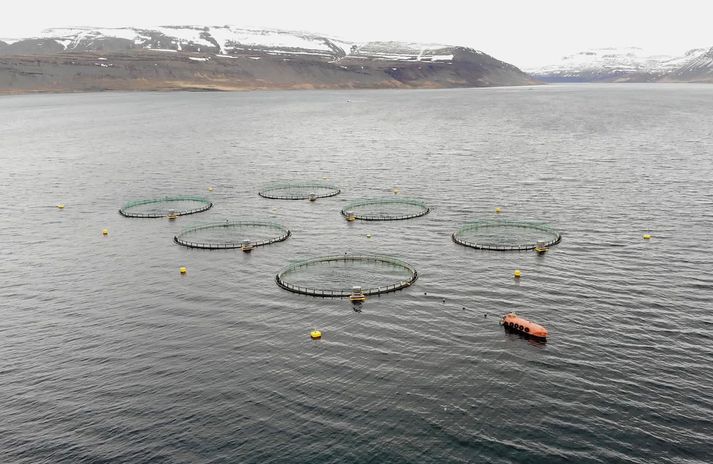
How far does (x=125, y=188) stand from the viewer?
196m

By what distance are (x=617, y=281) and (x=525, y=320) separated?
29.3 metres

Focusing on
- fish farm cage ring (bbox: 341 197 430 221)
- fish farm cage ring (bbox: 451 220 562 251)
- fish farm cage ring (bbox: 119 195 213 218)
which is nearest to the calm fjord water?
fish farm cage ring (bbox: 451 220 562 251)

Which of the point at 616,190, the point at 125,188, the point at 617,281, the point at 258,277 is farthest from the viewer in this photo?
the point at 125,188

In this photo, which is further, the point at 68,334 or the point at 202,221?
the point at 202,221

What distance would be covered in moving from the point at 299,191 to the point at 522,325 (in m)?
113

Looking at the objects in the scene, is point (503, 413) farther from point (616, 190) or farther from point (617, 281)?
point (616, 190)

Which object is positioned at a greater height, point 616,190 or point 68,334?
point 616,190

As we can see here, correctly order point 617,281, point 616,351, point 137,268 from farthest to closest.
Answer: point 137,268, point 617,281, point 616,351

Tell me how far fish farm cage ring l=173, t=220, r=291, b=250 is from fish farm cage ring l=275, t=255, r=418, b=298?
1932 centimetres

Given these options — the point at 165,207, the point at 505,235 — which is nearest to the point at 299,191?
the point at 165,207

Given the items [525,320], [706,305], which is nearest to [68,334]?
[525,320]

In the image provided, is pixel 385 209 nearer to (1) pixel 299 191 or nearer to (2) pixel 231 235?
(1) pixel 299 191

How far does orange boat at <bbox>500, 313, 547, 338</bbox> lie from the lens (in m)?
87.7

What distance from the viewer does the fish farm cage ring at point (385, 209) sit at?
504 ft
